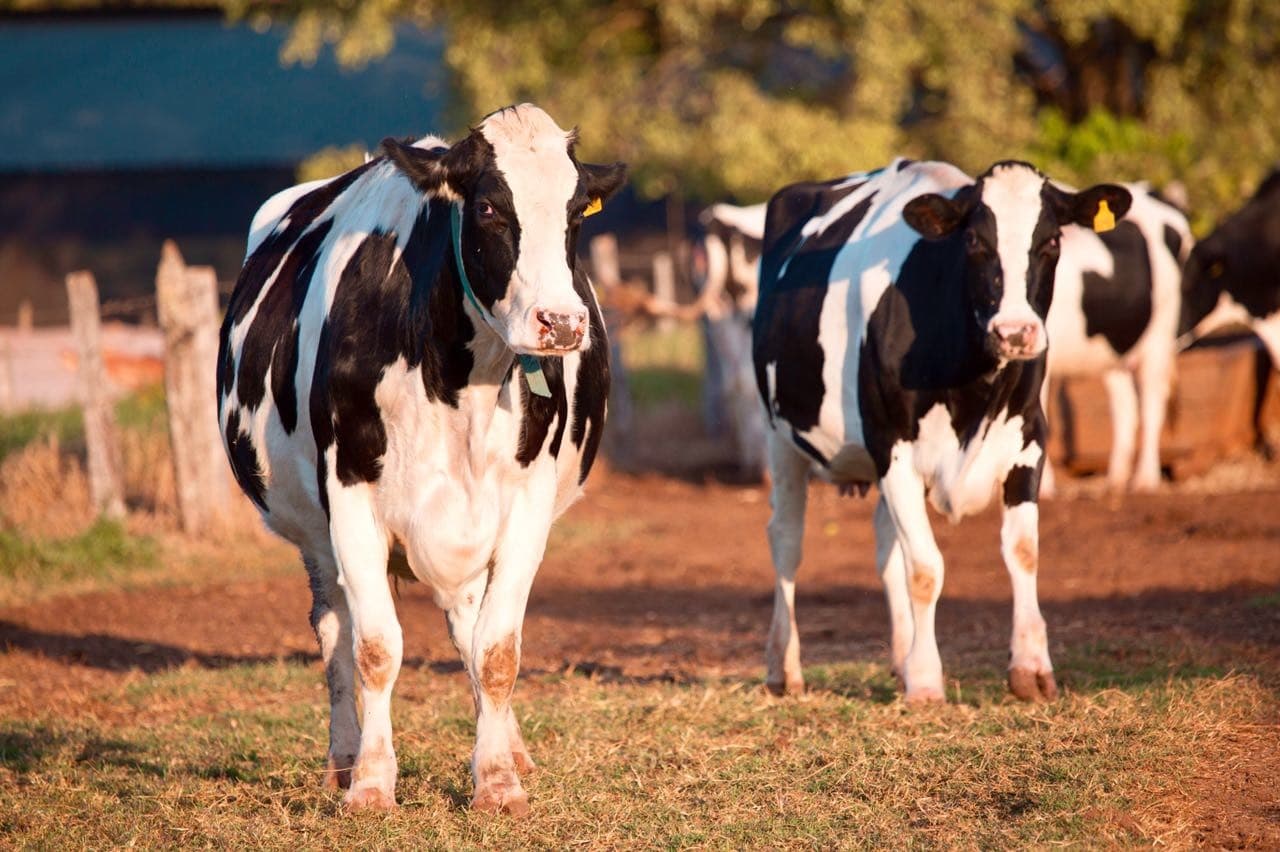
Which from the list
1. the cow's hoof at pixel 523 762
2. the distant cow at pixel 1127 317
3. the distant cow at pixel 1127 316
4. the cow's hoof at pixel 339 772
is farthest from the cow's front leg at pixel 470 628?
the distant cow at pixel 1127 316

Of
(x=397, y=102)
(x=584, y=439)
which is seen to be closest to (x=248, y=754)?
(x=584, y=439)

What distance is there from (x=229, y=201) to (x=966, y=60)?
13.2 m

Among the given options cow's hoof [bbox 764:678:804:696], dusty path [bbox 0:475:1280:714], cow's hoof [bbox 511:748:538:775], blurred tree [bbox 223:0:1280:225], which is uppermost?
blurred tree [bbox 223:0:1280:225]

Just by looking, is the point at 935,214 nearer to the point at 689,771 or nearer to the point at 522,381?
the point at 522,381

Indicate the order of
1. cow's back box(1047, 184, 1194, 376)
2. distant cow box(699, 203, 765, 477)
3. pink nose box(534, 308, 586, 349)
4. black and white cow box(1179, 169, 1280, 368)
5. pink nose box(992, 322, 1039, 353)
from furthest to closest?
distant cow box(699, 203, 765, 477), black and white cow box(1179, 169, 1280, 368), cow's back box(1047, 184, 1194, 376), pink nose box(992, 322, 1039, 353), pink nose box(534, 308, 586, 349)

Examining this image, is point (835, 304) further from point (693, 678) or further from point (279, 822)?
point (279, 822)

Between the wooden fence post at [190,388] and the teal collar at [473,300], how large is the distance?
7207mm

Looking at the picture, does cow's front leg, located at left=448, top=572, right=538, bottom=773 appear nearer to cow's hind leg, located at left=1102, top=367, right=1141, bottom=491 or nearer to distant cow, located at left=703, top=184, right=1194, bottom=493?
distant cow, located at left=703, top=184, right=1194, bottom=493

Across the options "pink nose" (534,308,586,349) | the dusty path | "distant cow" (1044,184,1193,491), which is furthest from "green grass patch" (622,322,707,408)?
"pink nose" (534,308,586,349)

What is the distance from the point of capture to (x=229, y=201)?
87.7 feet

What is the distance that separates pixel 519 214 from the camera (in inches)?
192

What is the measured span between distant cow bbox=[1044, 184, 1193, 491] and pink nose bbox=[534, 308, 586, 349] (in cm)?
819

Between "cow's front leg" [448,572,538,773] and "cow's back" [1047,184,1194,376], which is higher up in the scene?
"cow's back" [1047,184,1194,376]

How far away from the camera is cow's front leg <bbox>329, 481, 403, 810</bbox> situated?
16.9 feet
